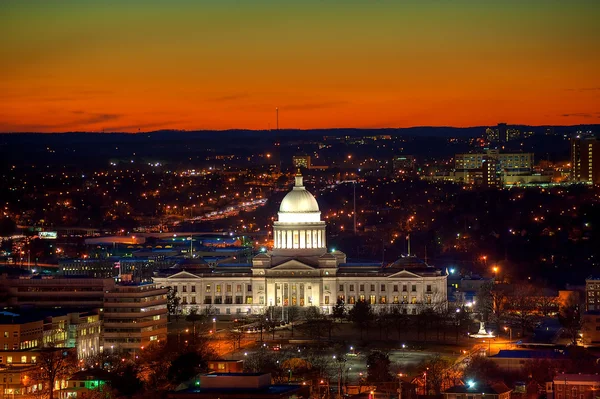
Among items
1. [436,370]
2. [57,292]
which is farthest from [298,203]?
[436,370]

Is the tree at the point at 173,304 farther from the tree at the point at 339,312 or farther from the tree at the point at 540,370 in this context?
the tree at the point at 540,370

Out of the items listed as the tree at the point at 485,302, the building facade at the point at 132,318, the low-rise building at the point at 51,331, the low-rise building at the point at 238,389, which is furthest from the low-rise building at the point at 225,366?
the tree at the point at 485,302

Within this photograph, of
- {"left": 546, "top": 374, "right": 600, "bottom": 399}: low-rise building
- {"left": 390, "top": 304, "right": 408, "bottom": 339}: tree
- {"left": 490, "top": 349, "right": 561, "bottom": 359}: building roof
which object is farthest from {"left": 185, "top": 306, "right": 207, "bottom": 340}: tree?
{"left": 546, "top": 374, "right": 600, "bottom": 399}: low-rise building

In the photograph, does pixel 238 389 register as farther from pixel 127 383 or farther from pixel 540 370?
pixel 540 370

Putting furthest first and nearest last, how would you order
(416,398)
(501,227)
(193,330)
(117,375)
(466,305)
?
1. (501,227)
2. (466,305)
3. (193,330)
4. (117,375)
5. (416,398)

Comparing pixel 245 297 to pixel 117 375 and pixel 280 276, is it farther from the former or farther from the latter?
pixel 117 375

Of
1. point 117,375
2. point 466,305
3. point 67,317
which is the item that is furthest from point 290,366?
point 466,305
